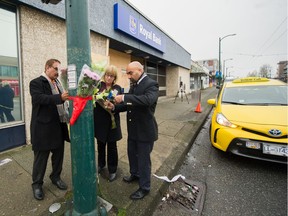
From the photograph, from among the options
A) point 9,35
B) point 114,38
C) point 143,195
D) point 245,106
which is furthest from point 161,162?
point 114,38

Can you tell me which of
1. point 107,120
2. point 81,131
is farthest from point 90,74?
point 107,120

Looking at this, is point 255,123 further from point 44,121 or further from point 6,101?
point 6,101

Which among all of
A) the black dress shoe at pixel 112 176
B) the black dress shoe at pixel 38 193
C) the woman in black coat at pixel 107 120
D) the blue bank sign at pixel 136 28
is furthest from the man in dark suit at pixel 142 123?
the blue bank sign at pixel 136 28

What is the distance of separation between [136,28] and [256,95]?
17.1 feet

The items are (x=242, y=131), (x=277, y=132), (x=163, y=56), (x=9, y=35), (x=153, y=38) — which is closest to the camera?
(x=277, y=132)

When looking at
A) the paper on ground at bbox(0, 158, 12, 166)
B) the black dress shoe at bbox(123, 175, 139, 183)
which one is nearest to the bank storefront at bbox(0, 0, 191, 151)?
the paper on ground at bbox(0, 158, 12, 166)

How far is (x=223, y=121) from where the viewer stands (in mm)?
3307

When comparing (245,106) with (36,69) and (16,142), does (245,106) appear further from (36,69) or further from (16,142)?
(16,142)

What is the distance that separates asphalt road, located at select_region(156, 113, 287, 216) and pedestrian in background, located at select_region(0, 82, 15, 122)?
355 cm

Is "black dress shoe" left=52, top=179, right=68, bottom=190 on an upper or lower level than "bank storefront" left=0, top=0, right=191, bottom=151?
lower

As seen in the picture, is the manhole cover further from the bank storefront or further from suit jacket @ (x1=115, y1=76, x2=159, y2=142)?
the bank storefront

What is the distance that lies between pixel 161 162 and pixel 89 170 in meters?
1.81

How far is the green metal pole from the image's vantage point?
144 centimetres

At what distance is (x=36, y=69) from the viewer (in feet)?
12.1
